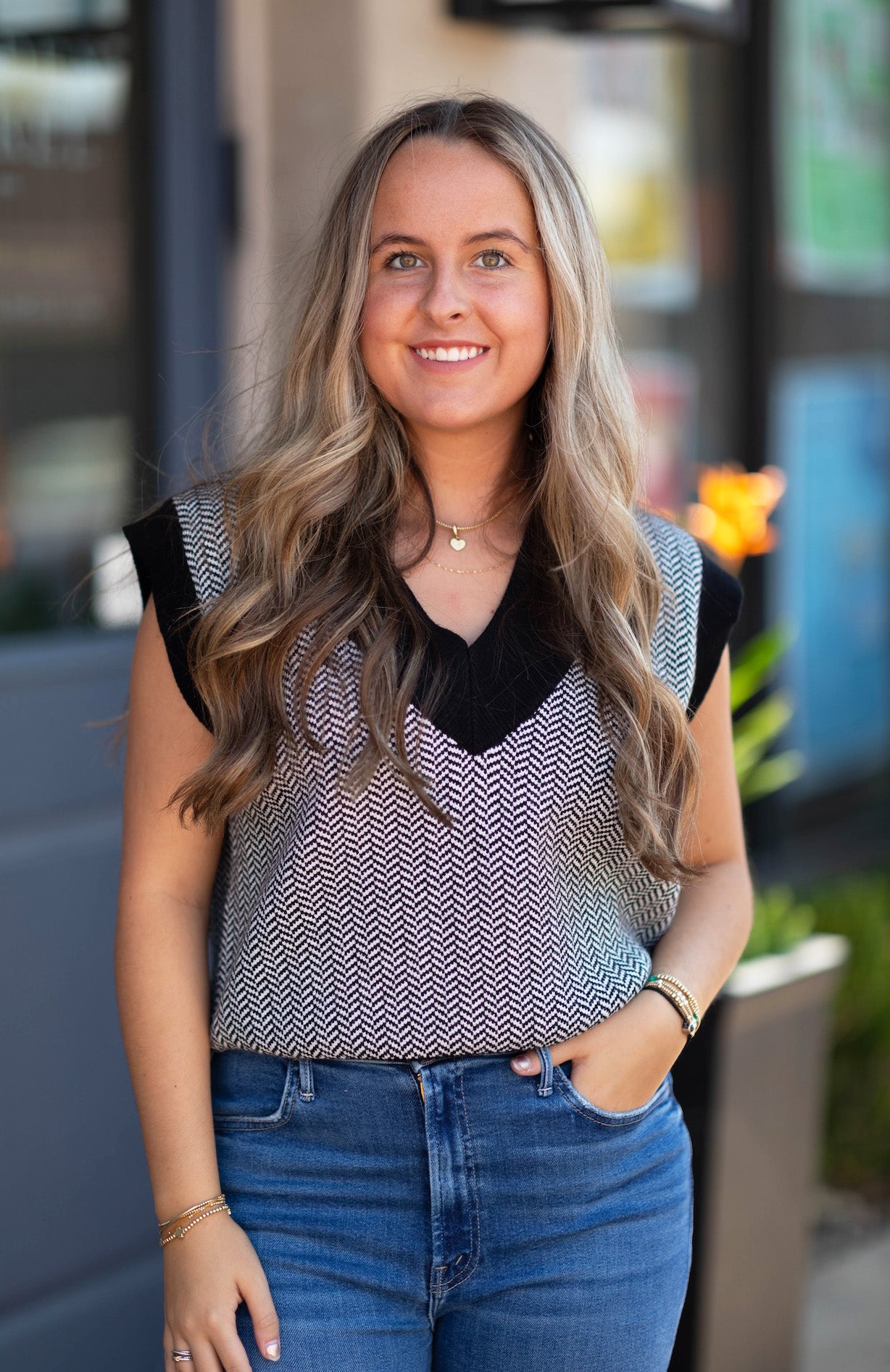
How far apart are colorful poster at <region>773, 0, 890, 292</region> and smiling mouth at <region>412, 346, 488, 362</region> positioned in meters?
3.75

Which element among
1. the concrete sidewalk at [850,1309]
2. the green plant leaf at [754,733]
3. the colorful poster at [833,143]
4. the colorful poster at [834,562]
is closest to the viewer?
the green plant leaf at [754,733]

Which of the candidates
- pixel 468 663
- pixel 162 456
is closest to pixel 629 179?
pixel 162 456

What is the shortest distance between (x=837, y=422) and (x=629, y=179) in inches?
50.4

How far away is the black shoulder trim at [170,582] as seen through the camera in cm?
173

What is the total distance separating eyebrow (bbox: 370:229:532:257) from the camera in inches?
70.6

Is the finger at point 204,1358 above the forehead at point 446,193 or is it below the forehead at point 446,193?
below

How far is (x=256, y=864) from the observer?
1.78 metres

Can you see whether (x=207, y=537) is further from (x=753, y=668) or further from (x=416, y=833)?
(x=753, y=668)

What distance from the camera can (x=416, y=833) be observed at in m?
1.72

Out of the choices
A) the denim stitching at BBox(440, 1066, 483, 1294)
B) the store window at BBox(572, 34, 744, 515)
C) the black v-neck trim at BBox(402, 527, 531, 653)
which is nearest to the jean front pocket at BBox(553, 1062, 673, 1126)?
the denim stitching at BBox(440, 1066, 483, 1294)

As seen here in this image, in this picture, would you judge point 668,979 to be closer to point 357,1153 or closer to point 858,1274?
point 357,1153

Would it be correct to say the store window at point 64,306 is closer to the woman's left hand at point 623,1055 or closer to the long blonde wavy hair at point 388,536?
the long blonde wavy hair at point 388,536

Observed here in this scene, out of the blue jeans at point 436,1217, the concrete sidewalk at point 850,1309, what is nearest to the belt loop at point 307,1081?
the blue jeans at point 436,1217

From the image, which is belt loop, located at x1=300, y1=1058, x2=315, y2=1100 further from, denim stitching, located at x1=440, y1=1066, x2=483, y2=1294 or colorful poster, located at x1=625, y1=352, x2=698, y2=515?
colorful poster, located at x1=625, y1=352, x2=698, y2=515
